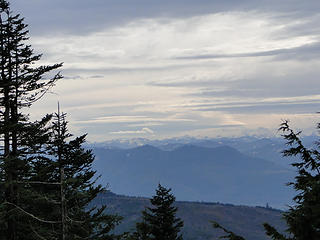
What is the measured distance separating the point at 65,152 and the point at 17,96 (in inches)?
440

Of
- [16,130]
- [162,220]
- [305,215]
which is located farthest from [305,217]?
[162,220]

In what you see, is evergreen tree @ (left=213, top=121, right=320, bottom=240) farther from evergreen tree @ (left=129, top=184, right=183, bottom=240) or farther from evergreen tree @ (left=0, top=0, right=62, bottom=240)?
evergreen tree @ (left=129, top=184, right=183, bottom=240)

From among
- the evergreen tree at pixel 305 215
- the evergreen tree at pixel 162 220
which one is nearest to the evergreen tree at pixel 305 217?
the evergreen tree at pixel 305 215

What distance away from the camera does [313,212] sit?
10266mm

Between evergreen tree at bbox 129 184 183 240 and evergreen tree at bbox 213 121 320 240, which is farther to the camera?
evergreen tree at bbox 129 184 183 240

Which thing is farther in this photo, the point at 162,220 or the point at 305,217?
the point at 162,220

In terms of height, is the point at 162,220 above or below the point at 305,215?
below

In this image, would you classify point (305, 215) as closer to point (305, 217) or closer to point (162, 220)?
point (305, 217)

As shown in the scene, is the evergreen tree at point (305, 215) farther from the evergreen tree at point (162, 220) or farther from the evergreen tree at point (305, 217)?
the evergreen tree at point (162, 220)

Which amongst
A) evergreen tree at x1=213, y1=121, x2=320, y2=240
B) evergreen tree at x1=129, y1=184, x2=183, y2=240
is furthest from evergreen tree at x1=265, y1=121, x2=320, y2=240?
evergreen tree at x1=129, y1=184, x2=183, y2=240

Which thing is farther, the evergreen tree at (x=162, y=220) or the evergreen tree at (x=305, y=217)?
the evergreen tree at (x=162, y=220)

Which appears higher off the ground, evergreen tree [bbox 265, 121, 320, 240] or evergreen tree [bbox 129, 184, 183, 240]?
evergreen tree [bbox 265, 121, 320, 240]

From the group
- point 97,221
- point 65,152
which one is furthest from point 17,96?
point 97,221

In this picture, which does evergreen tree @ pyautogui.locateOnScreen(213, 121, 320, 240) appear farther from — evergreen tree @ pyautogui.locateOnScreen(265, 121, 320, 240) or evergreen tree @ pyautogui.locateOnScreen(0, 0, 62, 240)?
evergreen tree @ pyautogui.locateOnScreen(0, 0, 62, 240)
